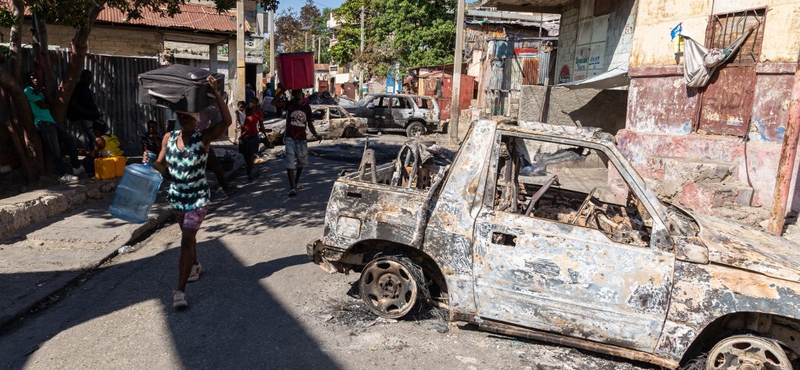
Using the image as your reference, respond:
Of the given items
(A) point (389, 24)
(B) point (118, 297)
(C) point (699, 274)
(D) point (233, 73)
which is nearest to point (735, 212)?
(C) point (699, 274)

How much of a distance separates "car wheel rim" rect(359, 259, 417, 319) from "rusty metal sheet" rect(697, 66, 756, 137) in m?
6.74

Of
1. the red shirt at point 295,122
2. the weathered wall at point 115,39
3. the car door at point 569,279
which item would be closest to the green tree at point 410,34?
the weathered wall at point 115,39

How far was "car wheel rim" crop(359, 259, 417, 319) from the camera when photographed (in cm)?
420

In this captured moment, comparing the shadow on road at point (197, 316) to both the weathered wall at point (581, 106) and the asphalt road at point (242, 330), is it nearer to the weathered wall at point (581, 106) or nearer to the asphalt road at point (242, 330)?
the asphalt road at point (242, 330)

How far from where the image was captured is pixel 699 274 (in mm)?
3316

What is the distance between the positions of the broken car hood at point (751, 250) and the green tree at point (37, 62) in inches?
300

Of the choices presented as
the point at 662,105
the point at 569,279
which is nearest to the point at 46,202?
the point at 569,279

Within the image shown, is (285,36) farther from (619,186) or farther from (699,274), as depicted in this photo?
(699,274)

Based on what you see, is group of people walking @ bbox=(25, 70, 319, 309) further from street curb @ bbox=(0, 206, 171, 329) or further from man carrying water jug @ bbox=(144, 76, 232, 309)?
street curb @ bbox=(0, 206, 171, 329)

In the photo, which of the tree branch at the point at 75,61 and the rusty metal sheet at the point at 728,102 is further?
the rusty metal sheet at the point at 728,102

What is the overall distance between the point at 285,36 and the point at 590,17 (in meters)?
52.9

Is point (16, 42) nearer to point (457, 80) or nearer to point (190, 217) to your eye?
point (190, 217)

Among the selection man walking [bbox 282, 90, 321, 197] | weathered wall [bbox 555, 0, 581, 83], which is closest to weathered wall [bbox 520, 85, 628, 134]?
weathered wall [bbox 555, 0, 581, 83]

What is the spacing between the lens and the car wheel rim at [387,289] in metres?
4.20
